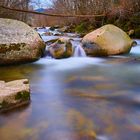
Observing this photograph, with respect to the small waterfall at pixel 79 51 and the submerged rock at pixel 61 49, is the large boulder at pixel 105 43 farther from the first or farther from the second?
the submerged rock at pixel 61 49

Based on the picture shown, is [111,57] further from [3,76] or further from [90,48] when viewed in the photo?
[3,76]

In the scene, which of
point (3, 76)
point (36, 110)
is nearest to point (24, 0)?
point (3, 76)

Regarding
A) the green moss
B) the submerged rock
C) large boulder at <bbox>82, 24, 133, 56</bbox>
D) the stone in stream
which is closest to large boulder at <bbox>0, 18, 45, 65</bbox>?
the submerged rock

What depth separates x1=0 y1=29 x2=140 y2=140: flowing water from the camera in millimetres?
2781

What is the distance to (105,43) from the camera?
24.3ft

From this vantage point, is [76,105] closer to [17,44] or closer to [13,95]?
[13,95]

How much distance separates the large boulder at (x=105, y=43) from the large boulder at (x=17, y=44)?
1.45 m

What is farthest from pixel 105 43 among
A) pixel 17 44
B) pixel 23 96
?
pixel 23 96

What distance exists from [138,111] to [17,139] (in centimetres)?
150

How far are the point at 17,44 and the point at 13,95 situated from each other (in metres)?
2.84

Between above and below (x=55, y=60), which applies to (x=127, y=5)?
above

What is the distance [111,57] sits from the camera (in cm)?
731

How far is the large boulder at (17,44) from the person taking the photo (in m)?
5.94

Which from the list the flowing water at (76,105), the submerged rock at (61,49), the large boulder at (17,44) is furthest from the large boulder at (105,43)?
the large boulder at (17,44)
